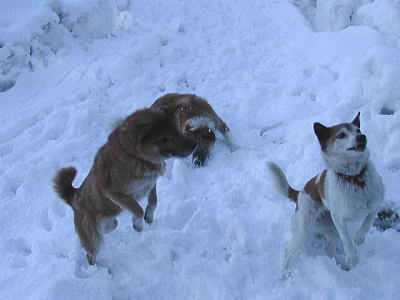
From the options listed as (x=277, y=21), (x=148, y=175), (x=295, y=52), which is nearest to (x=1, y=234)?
(x=148, y=175)

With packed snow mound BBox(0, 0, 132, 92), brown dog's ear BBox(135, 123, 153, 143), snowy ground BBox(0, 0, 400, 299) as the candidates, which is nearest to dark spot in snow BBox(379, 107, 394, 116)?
snowy ground BBox(0, 0, 400, 299)

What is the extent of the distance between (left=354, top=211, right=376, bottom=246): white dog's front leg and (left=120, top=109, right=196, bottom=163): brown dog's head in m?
1.67

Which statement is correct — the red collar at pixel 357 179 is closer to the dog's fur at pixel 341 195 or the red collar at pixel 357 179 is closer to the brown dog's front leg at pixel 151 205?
the dog's fur at pixel 341 195

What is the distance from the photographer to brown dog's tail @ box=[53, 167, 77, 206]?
13.9 feet

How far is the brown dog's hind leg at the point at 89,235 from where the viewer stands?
4.28 metres

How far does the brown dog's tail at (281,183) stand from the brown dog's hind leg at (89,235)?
189 cm

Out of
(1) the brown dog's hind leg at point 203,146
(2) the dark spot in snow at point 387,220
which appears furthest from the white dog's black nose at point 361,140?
(1) the brown dog's hind leg at point 203,146

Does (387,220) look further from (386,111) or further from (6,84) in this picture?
(6,84)

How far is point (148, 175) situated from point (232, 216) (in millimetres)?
1082

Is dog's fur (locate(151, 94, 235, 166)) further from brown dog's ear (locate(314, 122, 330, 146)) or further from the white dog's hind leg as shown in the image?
brown dog's ear (locate(314, 122, 330, 146))

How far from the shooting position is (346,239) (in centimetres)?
357

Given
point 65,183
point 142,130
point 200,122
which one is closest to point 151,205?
point 65,183

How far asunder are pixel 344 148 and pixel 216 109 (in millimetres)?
3466

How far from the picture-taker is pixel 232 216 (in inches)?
180
